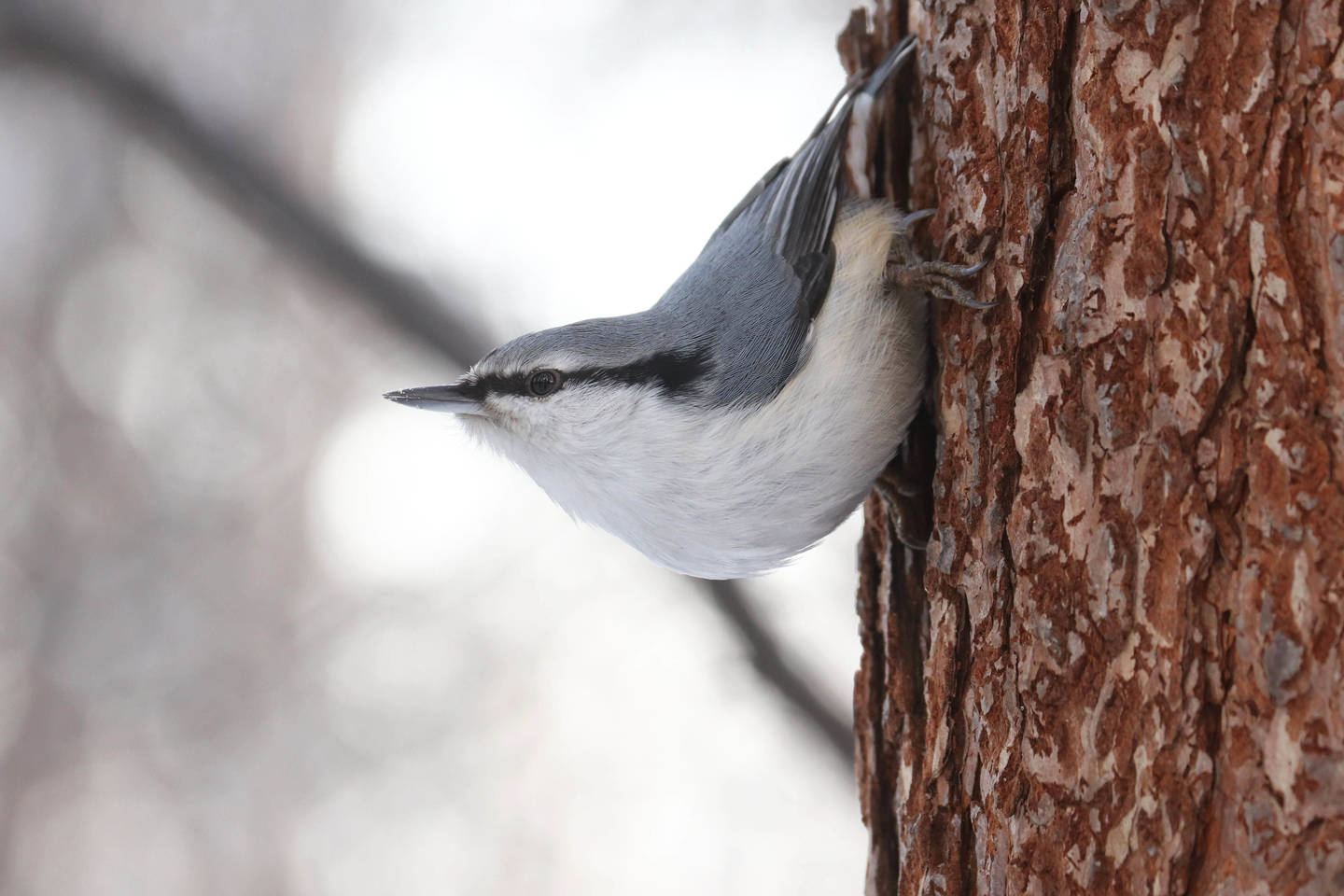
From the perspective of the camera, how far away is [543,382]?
1174 mm

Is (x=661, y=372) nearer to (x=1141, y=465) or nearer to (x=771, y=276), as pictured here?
(x=771, y=276)

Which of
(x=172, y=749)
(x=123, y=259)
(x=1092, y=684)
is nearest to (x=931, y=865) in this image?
(x=1092, y=684)

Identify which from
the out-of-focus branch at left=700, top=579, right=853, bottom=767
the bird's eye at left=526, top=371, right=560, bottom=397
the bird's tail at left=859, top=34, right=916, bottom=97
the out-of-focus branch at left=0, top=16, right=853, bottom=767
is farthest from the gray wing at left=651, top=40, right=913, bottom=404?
the out-of-focus branch at left=700, top=579, right=853, bottom=767

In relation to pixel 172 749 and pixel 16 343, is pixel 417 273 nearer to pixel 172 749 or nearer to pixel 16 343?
pixel 16 343

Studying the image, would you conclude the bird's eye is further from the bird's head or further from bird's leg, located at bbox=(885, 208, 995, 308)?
bird's leg, located at bbox=(885, 208, 995, 308)

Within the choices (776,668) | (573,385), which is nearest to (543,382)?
(573,385)

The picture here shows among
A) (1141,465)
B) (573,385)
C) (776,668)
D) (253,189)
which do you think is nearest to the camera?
(1141,465)

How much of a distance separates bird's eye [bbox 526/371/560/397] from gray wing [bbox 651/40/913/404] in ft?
0.48

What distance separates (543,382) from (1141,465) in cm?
64

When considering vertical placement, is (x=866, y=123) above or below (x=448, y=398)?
above

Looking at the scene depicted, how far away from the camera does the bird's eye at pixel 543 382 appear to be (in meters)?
1.17

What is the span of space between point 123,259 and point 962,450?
1728 mm

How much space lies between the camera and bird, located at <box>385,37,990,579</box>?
1.08m

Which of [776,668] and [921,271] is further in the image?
[776,668]
